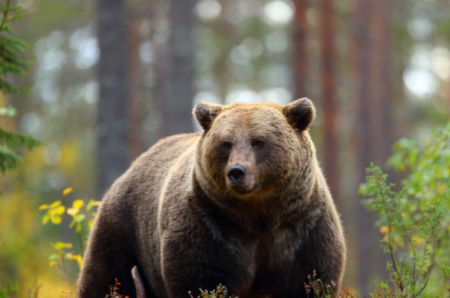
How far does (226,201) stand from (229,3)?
2065cm

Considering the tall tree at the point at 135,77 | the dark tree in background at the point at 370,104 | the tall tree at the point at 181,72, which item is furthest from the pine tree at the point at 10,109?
the dark tree in background at the point at 370,104

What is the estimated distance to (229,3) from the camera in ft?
79.6

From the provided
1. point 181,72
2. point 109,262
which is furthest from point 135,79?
point 109,262

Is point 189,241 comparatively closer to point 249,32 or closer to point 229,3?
point 249,32

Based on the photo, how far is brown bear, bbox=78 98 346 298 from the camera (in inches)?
178

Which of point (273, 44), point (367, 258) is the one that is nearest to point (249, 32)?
point (273, 44)

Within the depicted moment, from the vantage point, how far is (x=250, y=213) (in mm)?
4684

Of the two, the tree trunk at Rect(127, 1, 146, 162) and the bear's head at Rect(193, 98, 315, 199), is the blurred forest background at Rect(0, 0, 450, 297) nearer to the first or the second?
the tree trunk at Rect(127, 1, 146, 162)

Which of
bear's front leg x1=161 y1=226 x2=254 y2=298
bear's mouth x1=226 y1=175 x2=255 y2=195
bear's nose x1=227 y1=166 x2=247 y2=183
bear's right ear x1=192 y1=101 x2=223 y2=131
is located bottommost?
bear's front leg x1=161 y1=226 x2=254 y2=298

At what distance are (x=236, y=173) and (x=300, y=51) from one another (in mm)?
12859

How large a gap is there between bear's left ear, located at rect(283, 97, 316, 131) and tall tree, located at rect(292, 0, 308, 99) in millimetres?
11640

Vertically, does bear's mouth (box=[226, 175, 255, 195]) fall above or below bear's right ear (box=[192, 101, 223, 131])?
below

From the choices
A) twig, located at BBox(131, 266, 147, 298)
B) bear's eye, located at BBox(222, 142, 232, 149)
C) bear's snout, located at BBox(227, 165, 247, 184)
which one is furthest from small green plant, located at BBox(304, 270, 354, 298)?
twig, located at BBox(131, 266, 147, 298)

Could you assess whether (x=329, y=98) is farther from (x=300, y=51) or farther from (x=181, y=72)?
(x=181, y=72)
